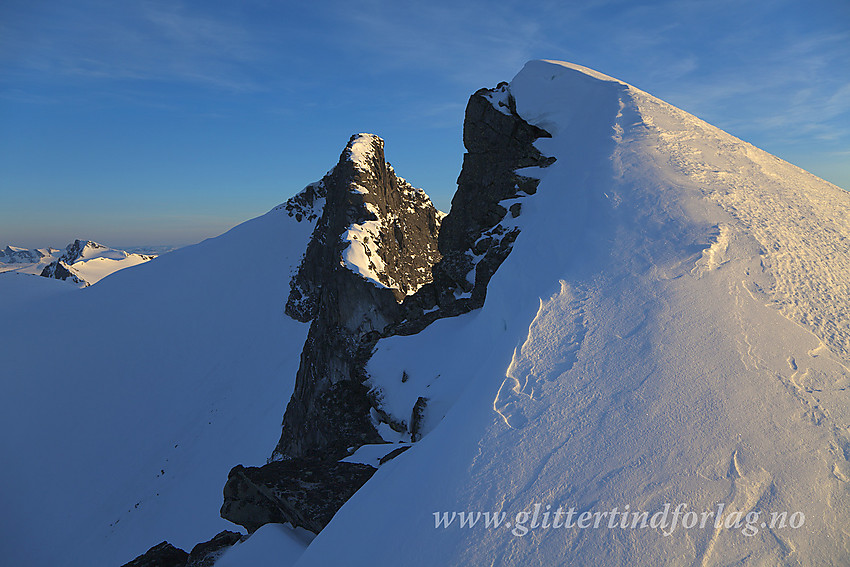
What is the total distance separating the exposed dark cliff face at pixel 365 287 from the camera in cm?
857

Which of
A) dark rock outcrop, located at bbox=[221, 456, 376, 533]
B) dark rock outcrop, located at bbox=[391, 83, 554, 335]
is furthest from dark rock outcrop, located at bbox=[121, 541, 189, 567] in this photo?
dark rock outcrop, located at bbox=[391, 83, 554, 335]

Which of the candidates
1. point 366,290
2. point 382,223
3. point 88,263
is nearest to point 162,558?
point 366,290

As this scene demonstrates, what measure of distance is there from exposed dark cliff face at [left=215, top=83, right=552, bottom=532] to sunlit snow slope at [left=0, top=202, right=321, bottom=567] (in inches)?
331

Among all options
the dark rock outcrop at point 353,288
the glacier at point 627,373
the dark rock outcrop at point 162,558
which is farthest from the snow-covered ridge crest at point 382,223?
the dark rock outcrop at point 162,558

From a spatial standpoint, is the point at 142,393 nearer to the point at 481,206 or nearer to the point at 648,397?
the point at 481,206

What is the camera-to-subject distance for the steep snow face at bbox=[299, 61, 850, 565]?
4.26 meters

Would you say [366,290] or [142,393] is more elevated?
[366,290]

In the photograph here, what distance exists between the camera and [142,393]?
32.1 metres

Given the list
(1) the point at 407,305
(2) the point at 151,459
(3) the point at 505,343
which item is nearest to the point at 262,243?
(2) the point at 151,459

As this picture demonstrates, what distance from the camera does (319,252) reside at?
35188mm

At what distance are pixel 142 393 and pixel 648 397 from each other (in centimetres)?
3709

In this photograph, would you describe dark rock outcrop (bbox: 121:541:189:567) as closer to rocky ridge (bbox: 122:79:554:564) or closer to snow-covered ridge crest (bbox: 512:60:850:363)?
rocky ridge (bbox: 122:79:554:564)

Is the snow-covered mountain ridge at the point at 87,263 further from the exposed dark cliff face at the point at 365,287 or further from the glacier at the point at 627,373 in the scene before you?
the glacier at the point at 627,373

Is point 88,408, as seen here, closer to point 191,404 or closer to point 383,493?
point 191,404
